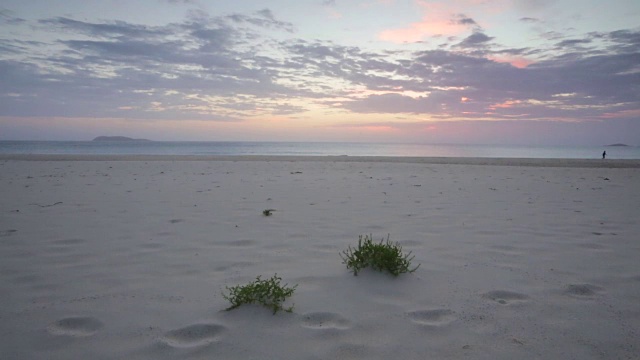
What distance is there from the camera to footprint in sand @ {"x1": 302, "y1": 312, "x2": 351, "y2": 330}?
269cm

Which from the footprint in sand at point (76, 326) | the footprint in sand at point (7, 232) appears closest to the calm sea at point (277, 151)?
the footprint in sand at point (7, 232)

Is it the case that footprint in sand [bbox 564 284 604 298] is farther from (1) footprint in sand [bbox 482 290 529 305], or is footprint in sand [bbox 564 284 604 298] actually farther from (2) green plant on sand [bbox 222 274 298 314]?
(2) green plant on sand [bbox 222 274 298 314]

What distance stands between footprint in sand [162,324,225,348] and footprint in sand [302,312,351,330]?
2.12ft

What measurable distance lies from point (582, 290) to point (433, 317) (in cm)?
156

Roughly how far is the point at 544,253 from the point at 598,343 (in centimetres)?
197

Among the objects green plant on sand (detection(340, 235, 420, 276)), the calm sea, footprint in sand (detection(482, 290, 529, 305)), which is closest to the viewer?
footprint in sand (detection(482, 290, 529, 305))

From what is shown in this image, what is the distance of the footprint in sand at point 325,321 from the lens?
2.69 meters

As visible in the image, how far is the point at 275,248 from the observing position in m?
4.47

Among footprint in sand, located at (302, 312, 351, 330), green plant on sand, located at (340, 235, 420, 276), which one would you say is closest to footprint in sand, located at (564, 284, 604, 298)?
green plant on sand, located at (340, 235, 420, 276)

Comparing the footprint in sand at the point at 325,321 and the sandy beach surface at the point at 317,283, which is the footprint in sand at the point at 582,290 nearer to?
the sandy beach surface at the point at 317,283

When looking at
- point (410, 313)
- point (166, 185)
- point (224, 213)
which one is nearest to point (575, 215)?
point (410, 313)

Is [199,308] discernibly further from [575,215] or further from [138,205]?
[575,215]

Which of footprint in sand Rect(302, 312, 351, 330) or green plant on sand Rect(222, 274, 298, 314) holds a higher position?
green plant on sand Rect(222, 274, 298, 314)

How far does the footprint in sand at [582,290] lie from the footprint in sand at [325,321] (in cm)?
210
